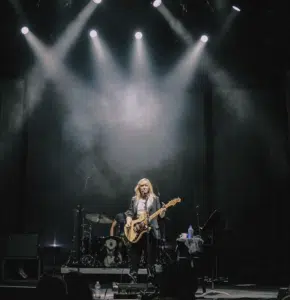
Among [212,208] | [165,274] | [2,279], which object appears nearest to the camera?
[165,274]

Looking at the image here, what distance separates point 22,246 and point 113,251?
176cm

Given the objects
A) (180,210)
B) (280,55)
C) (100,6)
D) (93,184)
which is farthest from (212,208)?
(100,6)

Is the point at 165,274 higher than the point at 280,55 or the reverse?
the reverse

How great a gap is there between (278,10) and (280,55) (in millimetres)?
1227

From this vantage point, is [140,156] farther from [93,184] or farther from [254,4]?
[254,4]

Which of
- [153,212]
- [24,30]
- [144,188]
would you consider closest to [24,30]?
[24,30]

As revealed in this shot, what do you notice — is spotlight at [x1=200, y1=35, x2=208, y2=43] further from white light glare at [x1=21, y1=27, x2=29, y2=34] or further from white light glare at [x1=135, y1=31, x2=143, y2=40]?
white light glare at [x1=21, y1=27, x2=29, y2=34]

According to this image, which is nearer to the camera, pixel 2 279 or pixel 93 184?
pixel 2 279

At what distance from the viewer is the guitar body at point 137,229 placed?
731 centimetres

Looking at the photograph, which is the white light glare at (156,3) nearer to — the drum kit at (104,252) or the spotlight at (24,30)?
the spotlight at (24,30)

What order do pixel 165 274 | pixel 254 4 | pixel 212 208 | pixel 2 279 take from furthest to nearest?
1. pixel 212 208
2. pixel 254 4
3. pixel 2 279
4. pixel 165 274

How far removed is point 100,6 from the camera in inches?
405

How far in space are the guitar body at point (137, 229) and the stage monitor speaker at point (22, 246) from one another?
8.10ft

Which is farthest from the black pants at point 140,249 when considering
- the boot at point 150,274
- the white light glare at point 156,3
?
the white light glare at point 156,3
